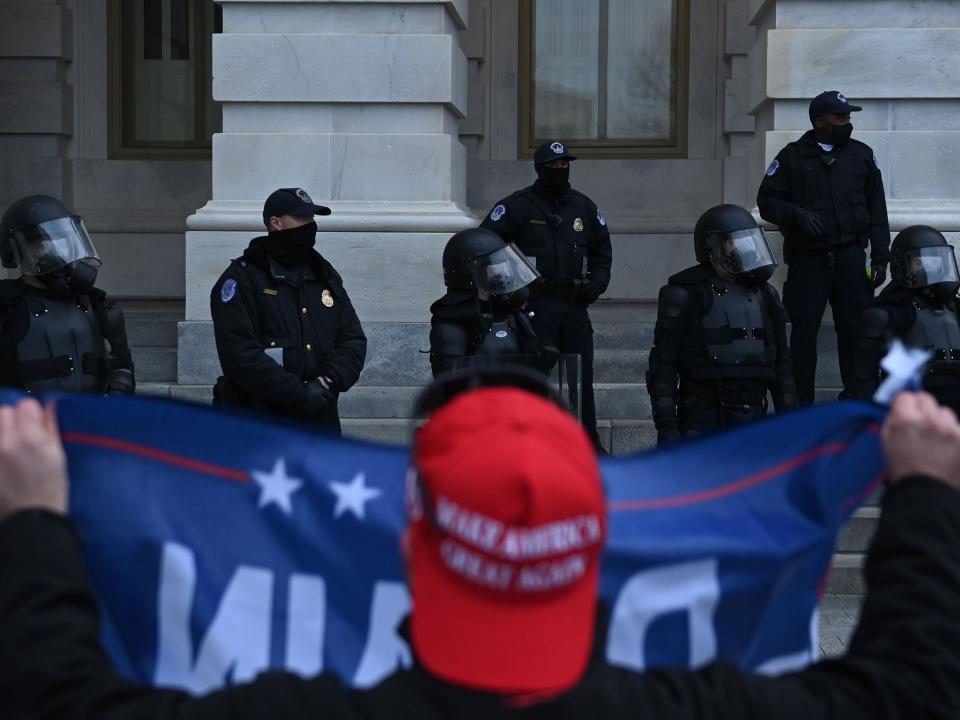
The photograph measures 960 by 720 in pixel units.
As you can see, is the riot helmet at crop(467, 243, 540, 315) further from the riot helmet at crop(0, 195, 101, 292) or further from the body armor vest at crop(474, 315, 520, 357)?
the riot helmet at crop(0, 195, 101, 292)

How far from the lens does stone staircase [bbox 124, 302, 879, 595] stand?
8656mm

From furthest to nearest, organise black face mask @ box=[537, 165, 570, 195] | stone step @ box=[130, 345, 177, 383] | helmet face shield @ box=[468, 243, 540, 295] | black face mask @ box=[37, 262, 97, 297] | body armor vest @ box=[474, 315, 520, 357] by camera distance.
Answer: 1. stone step @ box=[130, 345, 177, 383]
2. black face mask @ box=[537, 165, 570, 195]
3. helmet face shield @ box=[468, 243, 540, 295]
4. body armor vest @ box=[474, 315, 520, 357]
5. black face mask @ box=[37, 262, 97, 297]

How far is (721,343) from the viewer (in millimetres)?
7031

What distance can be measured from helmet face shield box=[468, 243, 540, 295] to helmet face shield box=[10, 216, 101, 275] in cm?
174

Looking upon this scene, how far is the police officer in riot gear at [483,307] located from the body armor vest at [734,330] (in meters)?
0.89

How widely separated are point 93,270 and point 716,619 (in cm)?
464

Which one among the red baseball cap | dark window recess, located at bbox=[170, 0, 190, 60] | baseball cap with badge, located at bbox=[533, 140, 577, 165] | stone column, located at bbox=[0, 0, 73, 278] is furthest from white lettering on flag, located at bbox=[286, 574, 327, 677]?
dark window recess, located at bbox=[170, 0, 190, 60]

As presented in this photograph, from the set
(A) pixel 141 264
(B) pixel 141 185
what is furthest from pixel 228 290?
(B) pixel 141 185

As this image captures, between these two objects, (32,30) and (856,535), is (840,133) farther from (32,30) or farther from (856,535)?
(32,30)

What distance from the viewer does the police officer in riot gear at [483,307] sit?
665 cm

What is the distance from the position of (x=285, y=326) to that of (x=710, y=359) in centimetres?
204

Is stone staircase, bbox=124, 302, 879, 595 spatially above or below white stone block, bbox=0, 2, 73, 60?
below

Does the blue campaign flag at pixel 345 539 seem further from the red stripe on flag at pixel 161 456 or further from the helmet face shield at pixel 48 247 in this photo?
the helmet face shield at pixel 48 247

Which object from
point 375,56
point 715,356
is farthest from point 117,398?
point 375,56
